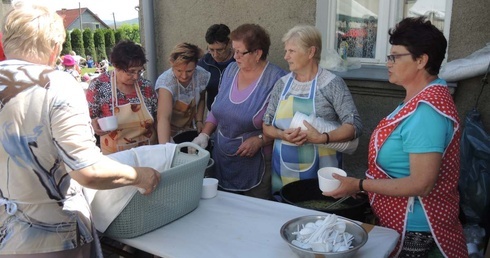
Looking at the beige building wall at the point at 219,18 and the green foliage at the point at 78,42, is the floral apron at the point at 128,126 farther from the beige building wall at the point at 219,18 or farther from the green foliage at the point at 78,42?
the green foliage at the point at 78,42

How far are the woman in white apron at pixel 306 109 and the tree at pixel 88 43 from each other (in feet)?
129

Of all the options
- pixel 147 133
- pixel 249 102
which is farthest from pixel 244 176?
pixel 147 133

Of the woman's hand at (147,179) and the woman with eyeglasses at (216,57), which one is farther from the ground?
the woman with eyeglasses at (216,57)

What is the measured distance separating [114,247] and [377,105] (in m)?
2.25

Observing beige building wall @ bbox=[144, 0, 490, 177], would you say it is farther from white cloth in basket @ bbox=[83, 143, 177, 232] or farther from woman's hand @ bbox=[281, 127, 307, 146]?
white cloth in basket @ bbox=[83, 143, 177, 232]

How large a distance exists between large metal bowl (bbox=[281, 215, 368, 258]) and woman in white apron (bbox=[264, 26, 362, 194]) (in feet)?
2.33

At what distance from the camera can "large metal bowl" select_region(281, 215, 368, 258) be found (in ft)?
4.75

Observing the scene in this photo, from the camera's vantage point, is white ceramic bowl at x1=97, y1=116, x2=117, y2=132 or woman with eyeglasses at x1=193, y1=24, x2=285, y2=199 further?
woman with eyeglasses at x1=193, y1=24, x2=285, y2=199

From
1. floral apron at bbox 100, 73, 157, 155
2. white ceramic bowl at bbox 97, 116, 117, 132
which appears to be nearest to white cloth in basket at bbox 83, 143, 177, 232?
white ceramic bowl at bbox 97, 116, 117, 132

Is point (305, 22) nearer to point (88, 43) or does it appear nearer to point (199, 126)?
point (199, 126)

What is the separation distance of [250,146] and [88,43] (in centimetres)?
4007

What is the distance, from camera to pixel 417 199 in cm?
173

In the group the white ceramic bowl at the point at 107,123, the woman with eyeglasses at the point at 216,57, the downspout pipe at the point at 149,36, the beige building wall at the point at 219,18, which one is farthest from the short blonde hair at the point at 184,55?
the downspout pipe at the point at 149,36

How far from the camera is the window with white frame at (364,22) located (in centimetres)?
333
